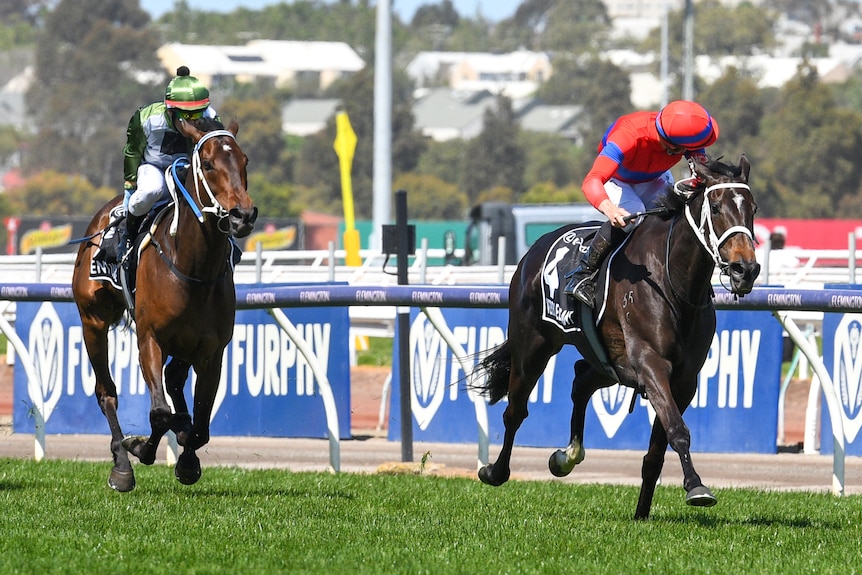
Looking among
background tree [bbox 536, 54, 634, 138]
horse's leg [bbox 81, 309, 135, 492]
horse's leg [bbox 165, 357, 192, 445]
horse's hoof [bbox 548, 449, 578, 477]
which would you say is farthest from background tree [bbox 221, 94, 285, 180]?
horse's hoof [bbox 548, 449, 578, 477]

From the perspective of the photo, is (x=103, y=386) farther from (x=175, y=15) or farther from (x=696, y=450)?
(x=175, y=15)

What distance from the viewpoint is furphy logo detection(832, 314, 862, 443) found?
10250 mm

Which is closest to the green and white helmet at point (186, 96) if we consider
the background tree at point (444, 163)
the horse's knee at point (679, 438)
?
the horse's knee at point (679, 438)

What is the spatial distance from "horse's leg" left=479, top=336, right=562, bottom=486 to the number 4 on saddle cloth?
0.29m

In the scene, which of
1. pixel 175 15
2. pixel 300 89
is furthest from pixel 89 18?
pixel 175 15

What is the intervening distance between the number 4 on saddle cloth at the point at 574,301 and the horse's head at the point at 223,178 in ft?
5.23

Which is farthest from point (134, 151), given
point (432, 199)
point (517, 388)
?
point (432, 199)

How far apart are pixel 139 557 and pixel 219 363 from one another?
7.13 ft

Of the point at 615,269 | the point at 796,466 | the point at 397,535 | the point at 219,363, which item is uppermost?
the point at 615,269

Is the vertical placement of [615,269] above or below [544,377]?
above

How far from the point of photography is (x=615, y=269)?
25.7ft

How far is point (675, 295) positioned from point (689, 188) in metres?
0.50

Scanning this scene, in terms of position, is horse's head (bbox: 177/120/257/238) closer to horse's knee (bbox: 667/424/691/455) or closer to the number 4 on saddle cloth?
the number 4 on saddle cloth

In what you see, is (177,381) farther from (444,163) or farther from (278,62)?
(278,62)
